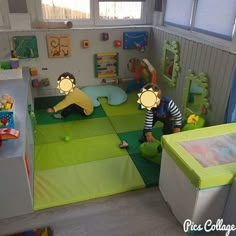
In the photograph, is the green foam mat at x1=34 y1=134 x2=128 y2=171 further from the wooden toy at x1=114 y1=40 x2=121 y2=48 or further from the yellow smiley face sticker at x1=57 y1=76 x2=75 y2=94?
the wooden toy at x1=114 y1=40 x2=121 y2=48

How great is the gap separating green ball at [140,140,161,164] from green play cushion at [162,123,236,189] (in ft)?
1.31

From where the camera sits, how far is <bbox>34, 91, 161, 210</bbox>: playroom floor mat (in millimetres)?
1664

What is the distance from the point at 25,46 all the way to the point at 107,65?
921 mm

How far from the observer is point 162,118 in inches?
81.0

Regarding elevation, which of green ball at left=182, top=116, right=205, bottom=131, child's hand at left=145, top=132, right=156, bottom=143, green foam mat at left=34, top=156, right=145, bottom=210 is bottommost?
green foam mat at left=34, top=156, right=145, bottom=210

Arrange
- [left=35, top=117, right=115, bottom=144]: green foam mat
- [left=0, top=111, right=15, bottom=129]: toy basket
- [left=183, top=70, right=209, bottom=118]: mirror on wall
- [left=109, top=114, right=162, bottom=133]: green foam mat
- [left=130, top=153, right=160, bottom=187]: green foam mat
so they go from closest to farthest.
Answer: [left=0, top=111, right=15, bottom=129]: toy basket → [left=130, top=153, right=160, bottom=187]: green foam mat → [left=183, top=70, right=209, bottom=118]: mirror on wall → [left=35, top=117, right=115, bottom=144]: green foam mat → [left=109, top=114, right=162, bottom=133]: green foam mat

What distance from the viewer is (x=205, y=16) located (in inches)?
87.1

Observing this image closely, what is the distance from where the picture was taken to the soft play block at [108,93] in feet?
9.46

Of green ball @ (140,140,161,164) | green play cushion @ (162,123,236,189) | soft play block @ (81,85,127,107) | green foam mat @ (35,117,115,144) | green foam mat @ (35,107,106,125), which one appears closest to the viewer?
green play cushion @ (162,123,236,189)

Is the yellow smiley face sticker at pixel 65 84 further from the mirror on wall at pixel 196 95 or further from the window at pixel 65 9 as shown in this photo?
the window at pixel 65 9

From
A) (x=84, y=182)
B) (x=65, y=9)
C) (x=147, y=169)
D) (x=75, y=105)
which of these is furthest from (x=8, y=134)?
(x=65, y=9)

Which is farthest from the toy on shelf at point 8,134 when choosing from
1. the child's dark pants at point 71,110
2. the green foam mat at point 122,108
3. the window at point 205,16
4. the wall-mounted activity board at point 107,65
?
the wall-mounted activity board at point 107,65

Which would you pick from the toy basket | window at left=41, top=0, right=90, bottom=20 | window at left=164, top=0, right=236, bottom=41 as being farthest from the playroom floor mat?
window at left=41, top=0, right=90, bottom=20

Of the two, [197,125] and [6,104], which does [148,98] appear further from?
[6,104]
